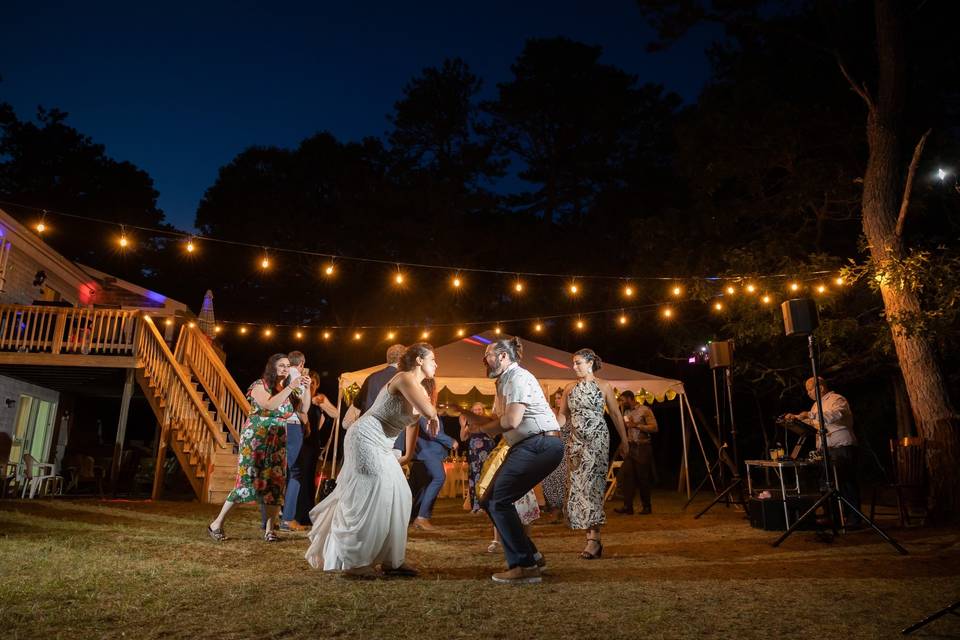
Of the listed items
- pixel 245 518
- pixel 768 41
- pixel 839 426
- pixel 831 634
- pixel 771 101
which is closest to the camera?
pixel 831 634

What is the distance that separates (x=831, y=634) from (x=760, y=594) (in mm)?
836

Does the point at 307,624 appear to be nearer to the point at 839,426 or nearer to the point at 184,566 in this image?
the point at 184,566

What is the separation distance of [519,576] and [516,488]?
1.73 feet

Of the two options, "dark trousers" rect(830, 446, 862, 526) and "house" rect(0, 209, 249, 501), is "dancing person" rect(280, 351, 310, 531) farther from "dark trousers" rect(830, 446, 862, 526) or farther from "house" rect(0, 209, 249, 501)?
"dark trousers" rect(830, 446, 862, 526)

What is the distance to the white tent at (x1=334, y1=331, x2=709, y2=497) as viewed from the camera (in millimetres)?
11023

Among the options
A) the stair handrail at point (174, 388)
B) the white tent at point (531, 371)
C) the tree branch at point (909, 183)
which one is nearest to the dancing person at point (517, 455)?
the tree branch at point (909, 183)

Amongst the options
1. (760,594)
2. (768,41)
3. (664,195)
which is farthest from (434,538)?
(664,195)

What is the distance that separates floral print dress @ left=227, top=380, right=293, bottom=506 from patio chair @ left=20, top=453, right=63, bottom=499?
7.31m

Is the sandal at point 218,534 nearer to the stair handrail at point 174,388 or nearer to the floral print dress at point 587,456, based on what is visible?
the floral print dress at point 587,456

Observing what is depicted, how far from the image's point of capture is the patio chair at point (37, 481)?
10695 millimetres

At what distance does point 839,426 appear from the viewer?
7.00m

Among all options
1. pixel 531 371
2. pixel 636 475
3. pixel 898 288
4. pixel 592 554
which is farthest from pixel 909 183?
pixel 592 554

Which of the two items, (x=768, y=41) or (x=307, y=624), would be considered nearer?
(x=307, y=624)

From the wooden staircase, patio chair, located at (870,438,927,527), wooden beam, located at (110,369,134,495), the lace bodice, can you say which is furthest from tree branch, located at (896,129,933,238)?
wooden beam, located at (110,369,134,495)
